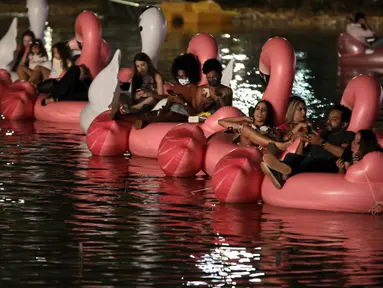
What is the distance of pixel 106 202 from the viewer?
9.33 metres

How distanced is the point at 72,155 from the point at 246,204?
2704 millimetres

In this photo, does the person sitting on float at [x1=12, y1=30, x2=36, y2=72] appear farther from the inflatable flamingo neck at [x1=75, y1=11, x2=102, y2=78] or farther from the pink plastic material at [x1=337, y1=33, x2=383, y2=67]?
the pink plastic material at [x1=337, y1=33, x2=383, y2=67]

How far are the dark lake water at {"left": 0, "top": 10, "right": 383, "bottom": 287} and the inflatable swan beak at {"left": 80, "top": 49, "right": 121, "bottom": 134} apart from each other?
0.52 meters

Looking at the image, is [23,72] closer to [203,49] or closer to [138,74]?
[138,74]

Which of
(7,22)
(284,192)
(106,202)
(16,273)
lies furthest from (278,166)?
(7,22)

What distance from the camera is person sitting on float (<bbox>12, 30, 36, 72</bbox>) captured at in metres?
14.8

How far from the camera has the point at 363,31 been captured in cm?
2088

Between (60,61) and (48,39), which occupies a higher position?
(60,61)

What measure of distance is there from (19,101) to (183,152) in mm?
4032

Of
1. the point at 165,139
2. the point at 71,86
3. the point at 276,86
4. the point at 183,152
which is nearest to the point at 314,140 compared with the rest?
the point at 276,86

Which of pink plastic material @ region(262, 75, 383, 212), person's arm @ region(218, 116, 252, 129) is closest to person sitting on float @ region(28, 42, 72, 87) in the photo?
person's arm @ region(218, 116, 252, 129)

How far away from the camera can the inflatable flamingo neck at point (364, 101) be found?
9.69 meters

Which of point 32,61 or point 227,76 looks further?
point 32,61

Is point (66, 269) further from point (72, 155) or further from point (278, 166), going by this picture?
point (72, 155)
